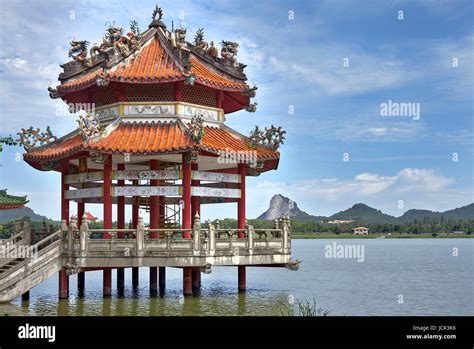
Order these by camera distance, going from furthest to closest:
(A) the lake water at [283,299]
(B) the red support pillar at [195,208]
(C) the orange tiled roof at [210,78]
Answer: (B) the red support pillar at [195,208] < (C) the orange tiled roof at [210,78] < (A) the lake water at [283,299]

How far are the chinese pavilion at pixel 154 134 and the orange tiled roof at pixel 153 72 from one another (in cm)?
5

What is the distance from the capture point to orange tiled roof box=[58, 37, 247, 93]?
30.3 meters

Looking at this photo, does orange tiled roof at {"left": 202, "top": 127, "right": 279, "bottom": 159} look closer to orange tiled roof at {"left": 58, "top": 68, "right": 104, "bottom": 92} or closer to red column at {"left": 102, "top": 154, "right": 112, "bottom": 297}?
red column at {"left": 102, "top": 154, "right": 112, "bottom": 297}

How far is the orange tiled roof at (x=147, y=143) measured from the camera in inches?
1128

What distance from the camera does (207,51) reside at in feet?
110

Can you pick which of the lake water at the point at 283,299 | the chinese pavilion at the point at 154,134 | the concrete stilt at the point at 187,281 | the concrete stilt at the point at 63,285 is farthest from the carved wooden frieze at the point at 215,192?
the concrete stilt at the point at 63,285

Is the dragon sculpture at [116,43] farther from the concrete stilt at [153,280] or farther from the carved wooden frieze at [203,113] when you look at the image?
the concrete stilt at [153,280]

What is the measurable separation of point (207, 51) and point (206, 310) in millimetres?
13091

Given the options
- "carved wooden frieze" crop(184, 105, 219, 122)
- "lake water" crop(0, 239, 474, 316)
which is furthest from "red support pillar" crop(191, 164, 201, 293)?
"carved wooden frieze" crop(184, 105, 219, 122)

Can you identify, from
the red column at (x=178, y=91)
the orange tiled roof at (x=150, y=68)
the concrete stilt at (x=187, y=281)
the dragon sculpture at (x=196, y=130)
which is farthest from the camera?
the red column at (x=178, y=91)
